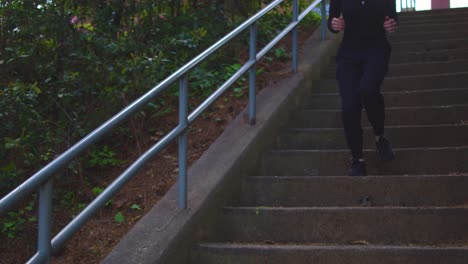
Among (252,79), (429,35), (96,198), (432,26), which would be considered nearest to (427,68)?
(429,35)

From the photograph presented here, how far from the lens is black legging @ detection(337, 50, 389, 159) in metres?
4.28

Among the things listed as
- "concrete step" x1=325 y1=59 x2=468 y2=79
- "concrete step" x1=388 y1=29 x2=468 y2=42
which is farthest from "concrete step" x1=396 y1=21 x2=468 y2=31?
"concrete step" x1=325 y1=59 x2=468 y2=79

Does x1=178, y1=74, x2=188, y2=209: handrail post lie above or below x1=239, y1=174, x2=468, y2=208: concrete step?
above

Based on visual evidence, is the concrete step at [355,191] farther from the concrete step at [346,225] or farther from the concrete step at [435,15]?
the concrete step at [435,15]

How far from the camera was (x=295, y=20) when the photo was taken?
5973mm

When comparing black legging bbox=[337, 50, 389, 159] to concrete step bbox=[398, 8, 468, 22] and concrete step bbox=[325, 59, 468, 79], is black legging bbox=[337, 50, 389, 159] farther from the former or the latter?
concrete step bbox=[398, 8, 468, 22]

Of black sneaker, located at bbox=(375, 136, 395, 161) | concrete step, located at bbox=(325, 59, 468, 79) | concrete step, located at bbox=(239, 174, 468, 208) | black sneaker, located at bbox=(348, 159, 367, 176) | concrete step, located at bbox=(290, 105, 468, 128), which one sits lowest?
concrete step, located at bbox=(239, 174, 468, 208)

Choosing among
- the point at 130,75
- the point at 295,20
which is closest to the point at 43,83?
the point at 130,75

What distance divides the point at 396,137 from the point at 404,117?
18.5 inches

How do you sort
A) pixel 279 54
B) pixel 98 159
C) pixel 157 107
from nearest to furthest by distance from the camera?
1. pixel 98 159
2. pixel 157 107
3. pixel 279 54

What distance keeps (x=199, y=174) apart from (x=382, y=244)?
3.68 feet

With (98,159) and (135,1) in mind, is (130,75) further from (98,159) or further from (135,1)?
(135,1)

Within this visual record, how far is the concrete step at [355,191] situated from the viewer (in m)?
3.96

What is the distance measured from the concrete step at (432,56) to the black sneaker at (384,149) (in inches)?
110
